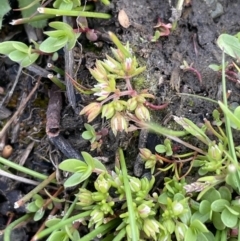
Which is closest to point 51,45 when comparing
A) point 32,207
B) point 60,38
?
point 60,38

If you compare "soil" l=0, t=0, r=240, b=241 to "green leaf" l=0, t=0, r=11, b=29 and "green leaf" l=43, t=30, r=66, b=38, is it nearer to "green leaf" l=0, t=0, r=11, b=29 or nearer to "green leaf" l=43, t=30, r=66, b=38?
"green leaf" l=43, t=30, r=66, b=38

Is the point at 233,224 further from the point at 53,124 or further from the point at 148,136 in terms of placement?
the point at 53,124

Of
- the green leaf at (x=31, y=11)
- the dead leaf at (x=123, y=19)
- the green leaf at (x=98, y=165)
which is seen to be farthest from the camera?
the green leaf at (x=31, y=11)

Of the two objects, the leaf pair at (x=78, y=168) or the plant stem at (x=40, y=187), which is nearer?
the leaf pair at (x=78, y=168)

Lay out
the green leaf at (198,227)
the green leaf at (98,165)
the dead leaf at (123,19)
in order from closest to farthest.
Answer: the green leaf at (198,227) → the green leaf at (98,165) → the dead leaf at (123,19)

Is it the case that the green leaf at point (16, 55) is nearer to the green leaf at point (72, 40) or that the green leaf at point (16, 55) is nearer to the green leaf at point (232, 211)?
the green leaf at point (72, 40)

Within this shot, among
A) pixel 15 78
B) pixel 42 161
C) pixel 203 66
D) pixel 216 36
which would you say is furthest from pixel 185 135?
pixel 15 78

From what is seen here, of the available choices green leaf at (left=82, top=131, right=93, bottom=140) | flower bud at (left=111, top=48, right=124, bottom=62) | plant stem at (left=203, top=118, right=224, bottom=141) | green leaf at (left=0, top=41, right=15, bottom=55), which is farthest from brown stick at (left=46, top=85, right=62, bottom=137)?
plant stem at (left=203, top=118, right=224, bottom=141)

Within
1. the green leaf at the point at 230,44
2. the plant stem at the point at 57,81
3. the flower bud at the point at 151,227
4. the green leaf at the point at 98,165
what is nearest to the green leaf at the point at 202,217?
the flower bud at the point at 151,227
